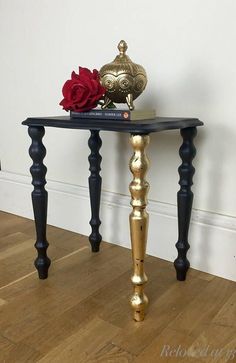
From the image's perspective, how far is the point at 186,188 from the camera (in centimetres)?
96

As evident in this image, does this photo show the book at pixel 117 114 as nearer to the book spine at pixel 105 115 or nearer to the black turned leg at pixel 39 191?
the book spine at pixel 105 115

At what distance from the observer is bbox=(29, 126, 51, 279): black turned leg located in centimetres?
93

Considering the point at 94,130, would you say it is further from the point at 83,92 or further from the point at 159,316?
the point at 159,316

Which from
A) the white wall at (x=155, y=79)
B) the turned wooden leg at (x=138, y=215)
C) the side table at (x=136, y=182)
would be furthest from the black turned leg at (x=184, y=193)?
the turned wooden leg at (x=138, y=215)

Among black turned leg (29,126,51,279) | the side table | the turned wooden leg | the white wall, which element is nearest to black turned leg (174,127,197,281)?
the side table

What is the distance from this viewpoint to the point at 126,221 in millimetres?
1243

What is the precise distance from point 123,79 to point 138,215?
322 mm

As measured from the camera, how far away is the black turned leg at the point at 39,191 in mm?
935

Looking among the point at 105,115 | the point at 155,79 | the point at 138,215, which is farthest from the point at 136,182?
the point at 155,79

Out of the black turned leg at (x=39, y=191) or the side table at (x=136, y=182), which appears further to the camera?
the black turned leg at (x=39, y=191)

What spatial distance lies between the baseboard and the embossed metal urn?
0.41 metres

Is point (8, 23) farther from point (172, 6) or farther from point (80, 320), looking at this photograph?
point (80, 320)

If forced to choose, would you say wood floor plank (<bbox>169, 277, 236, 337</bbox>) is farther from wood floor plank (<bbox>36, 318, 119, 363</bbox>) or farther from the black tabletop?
the black tabletop

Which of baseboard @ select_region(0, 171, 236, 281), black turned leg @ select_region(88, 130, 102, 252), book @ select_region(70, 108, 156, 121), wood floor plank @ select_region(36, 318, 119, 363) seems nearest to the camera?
wood floor plank @ select_region(36, 318, 119, 363)
